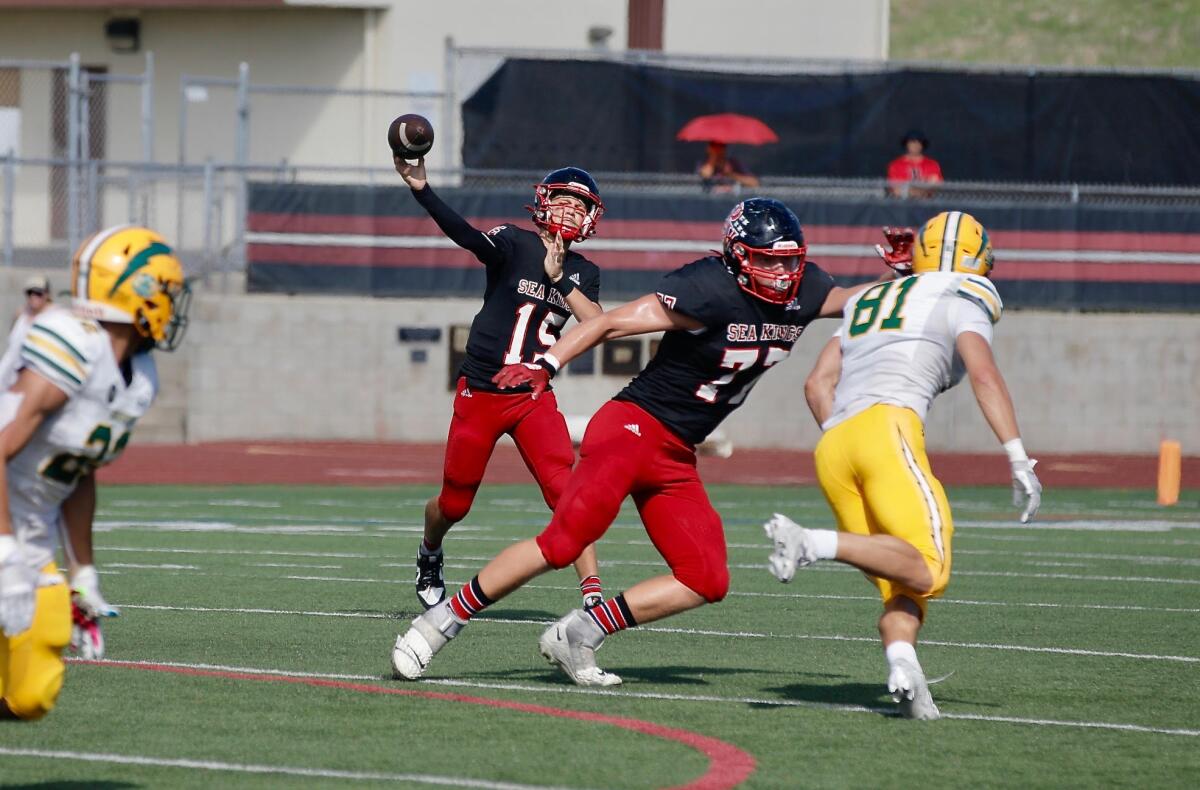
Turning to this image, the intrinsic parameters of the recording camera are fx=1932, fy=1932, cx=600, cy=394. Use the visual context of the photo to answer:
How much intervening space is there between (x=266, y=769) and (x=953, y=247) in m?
3.26

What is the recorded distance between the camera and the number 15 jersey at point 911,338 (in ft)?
22.8

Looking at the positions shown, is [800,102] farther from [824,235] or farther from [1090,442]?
[1090,442]

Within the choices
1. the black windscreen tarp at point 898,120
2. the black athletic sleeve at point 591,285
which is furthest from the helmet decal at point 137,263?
the black windscreen tarp at point 898,120

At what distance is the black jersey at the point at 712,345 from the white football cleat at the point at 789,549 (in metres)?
1.03

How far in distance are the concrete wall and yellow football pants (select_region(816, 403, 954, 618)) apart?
14.4m

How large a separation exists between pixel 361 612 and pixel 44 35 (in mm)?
18847

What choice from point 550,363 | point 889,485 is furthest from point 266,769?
point 889,485

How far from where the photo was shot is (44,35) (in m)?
26.1

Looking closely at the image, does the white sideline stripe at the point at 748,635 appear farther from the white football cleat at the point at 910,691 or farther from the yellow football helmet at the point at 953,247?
the yellow football helmet at the point at 953,247

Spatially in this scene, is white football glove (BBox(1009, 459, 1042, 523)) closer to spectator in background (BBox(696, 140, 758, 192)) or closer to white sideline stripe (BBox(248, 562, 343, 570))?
white sideline stripe (BBox(248, 562, 343, 570))

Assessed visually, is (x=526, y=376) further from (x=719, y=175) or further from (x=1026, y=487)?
(x=719, y=175)

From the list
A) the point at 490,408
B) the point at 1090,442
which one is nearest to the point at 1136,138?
the point at 1090,442

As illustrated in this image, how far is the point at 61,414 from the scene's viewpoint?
208 inches

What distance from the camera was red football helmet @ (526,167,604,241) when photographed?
8633 millimetres
